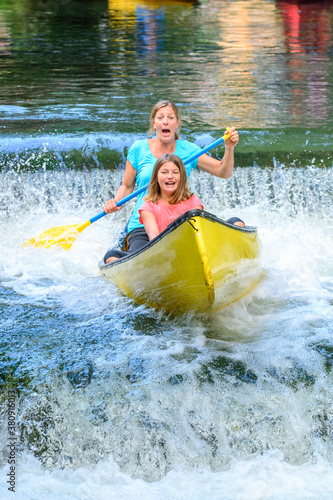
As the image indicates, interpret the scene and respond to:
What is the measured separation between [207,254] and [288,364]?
741mm

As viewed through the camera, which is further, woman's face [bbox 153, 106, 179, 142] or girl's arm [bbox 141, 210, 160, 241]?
woman's face [bbox 153, 106, 179, 142]

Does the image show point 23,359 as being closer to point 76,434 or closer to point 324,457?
point 76,434

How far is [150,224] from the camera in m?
3.77

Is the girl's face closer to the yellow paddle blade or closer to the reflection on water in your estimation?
the yellow paddle blade

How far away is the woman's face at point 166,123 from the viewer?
4.03 m

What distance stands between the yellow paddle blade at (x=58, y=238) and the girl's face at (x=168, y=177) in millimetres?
1268

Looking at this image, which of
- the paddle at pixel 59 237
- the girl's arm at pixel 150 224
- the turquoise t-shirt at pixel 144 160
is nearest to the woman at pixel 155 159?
the turquoise t-shirt at pixel 144 160

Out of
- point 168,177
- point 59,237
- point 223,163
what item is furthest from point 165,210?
point 59,237

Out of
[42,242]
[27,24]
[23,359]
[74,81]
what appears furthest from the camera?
[27,24]

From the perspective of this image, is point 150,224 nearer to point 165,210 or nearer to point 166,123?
point 165,210

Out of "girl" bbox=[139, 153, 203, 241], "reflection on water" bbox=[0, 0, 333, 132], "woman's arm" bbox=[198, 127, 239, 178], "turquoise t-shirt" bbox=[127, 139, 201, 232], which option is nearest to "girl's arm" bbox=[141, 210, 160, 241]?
"girl" bbox=[139, 153, 203, 241]

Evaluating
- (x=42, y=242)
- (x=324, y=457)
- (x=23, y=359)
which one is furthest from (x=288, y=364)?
(x=42, y=242)

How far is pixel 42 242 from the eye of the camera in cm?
496

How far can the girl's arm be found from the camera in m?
3.76
